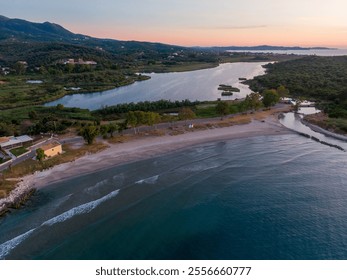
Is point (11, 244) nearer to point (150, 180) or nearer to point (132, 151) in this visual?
point (150, 180)

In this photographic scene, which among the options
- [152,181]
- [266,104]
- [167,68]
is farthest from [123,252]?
[167,68]

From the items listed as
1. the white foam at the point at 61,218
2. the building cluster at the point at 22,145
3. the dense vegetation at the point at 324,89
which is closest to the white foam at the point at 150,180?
the white foam at the point at 61,218

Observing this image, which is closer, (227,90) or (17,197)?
(17,197)

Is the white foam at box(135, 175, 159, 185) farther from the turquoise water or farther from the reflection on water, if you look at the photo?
the reflection on water

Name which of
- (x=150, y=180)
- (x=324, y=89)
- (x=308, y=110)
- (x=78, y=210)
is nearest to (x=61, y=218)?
(x=78, y=210)
